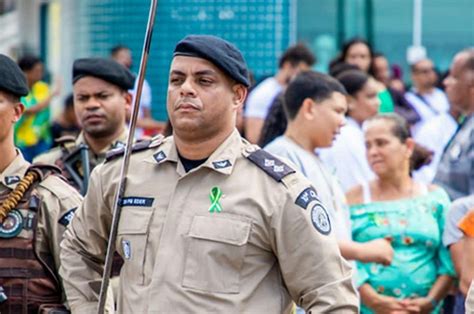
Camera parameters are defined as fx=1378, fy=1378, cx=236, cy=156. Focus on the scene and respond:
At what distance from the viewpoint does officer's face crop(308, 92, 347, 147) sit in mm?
7129

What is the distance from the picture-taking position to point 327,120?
23.5 ft

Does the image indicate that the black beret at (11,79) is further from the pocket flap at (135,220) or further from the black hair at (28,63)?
the black hair at (28,63)

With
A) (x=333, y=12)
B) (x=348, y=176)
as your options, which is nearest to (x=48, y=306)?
(x=348, y=176)

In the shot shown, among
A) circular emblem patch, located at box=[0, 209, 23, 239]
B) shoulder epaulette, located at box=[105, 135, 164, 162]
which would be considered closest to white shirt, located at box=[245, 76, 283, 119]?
circular emblem patch, located at box=[0, 209, 23, 239]

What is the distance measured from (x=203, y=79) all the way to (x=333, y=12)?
12861 mm

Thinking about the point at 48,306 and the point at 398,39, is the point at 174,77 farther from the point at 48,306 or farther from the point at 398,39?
the point at 398,39

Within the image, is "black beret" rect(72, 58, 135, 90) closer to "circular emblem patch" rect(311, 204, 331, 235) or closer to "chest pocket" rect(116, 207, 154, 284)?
"chest pocket" rect(116, 207, 154, 284)

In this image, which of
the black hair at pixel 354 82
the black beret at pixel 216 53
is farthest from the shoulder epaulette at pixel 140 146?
the black hair at pixel 354 82

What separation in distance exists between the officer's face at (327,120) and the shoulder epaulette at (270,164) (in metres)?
2.01

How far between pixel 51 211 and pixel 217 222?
103cm

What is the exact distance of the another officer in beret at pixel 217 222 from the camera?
16.0ft

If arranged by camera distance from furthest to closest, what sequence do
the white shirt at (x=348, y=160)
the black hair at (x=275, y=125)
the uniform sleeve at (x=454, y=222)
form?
the white shirt at (x=348, y=160)
the black hair at (x=275, y=125)
the uniform sleeve at (x=454, y=222)

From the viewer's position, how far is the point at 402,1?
1783cm

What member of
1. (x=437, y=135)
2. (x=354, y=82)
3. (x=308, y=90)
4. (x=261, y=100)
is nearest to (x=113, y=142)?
(x=308, y=90)
